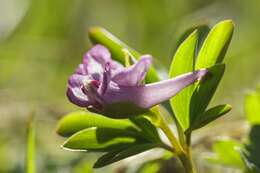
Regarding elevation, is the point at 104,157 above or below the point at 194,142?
above

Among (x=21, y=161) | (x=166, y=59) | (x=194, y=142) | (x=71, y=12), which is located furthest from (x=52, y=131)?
(x=71, y=12)

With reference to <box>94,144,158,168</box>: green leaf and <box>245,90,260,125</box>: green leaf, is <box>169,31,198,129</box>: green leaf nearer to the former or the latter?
<box>94,144,158,168</box>: green leaf

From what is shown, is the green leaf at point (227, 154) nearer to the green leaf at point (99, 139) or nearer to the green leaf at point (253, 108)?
the green leaf at point (253, 108)

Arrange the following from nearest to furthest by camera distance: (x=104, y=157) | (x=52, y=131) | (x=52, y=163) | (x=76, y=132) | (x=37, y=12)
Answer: (x=104, y=157)
(x=76, y=132)
(x=52, y=163)
(x=52, y=131)
(x=37, y=12)

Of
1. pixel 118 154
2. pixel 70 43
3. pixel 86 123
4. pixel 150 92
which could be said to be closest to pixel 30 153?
pixel 86 123

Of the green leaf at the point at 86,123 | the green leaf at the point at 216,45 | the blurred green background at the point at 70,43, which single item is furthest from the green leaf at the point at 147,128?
the blurred green background at the point at 70,43

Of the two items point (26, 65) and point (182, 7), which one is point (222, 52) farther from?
point (182, 7)
